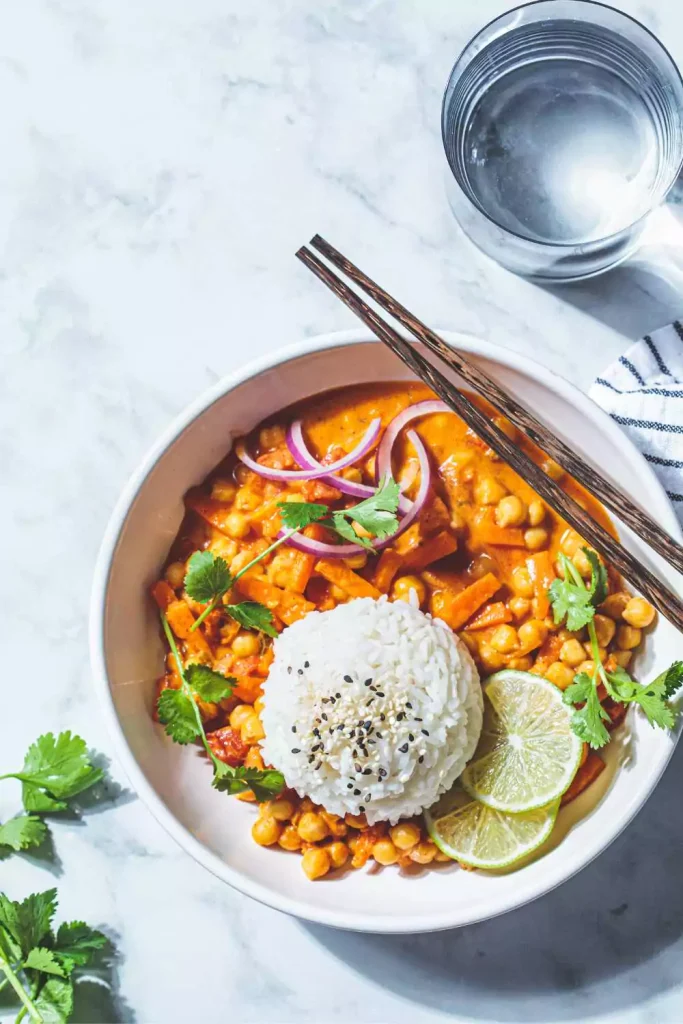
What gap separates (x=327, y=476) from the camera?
107 inches

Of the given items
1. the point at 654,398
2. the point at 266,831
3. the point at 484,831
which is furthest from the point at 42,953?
the point at 654,398

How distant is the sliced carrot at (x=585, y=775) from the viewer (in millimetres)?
2676

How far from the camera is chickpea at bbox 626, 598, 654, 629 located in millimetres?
2672

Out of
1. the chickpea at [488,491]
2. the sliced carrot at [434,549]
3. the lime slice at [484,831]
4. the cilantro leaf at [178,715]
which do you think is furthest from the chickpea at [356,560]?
the lime slice at [484,831]

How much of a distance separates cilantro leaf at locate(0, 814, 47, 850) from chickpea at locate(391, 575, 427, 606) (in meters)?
1.29

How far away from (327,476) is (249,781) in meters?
0.82

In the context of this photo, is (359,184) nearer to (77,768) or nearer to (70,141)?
(70,141)

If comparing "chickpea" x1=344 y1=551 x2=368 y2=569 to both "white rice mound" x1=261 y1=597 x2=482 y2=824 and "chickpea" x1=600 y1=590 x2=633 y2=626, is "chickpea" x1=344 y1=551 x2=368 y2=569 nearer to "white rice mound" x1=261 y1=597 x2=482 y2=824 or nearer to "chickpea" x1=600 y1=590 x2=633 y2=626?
"white rice mound" x1=261 y1=597 x2=482 y2=824

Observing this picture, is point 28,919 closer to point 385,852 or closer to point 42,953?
point 42,953

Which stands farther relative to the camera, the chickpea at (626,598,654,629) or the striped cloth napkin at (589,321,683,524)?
the striped cloth napkin at (589,321,683,524)

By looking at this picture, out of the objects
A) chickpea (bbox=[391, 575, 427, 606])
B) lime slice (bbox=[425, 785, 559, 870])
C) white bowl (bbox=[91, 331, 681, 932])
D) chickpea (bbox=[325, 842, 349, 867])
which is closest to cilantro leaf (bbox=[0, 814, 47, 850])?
white bowl (bbox=[91, 331, 681, 932])

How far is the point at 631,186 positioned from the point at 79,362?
67.4 inches

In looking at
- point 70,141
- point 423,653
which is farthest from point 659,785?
point 70,141

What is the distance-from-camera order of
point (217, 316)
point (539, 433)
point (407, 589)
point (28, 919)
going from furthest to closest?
point (217, 316) < point (28, 919) < point (407, 589) < point (539, 433)
